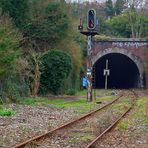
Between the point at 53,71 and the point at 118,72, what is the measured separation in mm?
35086

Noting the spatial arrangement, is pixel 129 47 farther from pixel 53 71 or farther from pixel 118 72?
pixel 53 71

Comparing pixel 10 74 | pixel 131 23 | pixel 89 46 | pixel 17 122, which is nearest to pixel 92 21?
pixel 89 46

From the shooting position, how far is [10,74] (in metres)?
28.4

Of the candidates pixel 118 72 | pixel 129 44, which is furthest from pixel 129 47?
pixel 118 72

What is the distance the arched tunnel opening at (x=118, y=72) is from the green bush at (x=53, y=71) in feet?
72.3

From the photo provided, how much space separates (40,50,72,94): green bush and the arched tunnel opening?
2205cm

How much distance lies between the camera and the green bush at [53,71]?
36.8 metres

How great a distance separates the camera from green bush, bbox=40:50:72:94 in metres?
36.8

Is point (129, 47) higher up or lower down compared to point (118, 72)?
higher up

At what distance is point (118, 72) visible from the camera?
7112 cm

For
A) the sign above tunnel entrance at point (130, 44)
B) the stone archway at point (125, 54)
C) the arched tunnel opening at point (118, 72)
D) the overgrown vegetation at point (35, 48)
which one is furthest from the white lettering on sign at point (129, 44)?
the overgrown vegetation at point (35, 48)

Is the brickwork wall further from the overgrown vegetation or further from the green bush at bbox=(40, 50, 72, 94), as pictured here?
the green bush at bbox=(40, 50, 72, 94)

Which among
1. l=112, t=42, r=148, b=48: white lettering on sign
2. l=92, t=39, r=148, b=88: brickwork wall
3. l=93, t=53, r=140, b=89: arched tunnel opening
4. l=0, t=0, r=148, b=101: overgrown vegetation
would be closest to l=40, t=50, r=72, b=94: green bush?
l=0, t=0, r=148, b=101: overgrown vegetation

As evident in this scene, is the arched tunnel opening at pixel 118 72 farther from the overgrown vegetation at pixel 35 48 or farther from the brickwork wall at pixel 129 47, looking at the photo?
the overgrown vegetation at pixel 35 48
